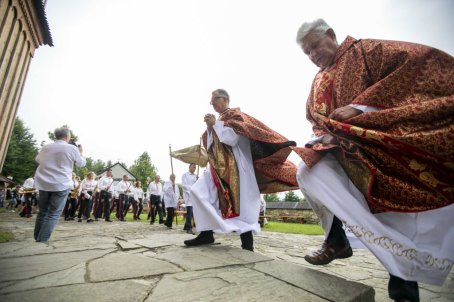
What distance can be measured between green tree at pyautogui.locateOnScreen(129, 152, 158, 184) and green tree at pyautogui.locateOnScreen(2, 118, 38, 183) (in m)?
14.3

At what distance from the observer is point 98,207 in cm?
1170

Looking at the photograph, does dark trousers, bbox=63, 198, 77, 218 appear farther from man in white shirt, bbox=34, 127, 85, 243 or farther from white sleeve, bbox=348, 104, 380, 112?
white sleeve, bbox=348, 104, 380, 112

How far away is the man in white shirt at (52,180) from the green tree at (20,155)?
38518 mm

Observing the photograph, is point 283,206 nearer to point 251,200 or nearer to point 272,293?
point 251,200

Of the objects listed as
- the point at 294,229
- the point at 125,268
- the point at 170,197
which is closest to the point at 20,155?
the point at 170,197

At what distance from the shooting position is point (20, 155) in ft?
123

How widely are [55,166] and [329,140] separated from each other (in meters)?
4.19

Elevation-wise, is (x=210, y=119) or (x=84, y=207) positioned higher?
(x=210, y=119)

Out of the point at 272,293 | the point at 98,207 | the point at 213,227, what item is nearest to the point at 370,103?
the point at 272,293

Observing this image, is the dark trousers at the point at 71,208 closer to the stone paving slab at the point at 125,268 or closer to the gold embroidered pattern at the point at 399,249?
the stone paving slab at the point at 125,268

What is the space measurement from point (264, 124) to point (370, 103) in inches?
62.5

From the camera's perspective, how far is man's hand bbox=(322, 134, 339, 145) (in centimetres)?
189

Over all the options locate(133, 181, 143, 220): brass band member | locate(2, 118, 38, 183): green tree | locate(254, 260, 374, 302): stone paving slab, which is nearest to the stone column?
locate(133, 181, 143, 220): brass band member

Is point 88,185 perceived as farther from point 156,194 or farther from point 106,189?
point 156,194
